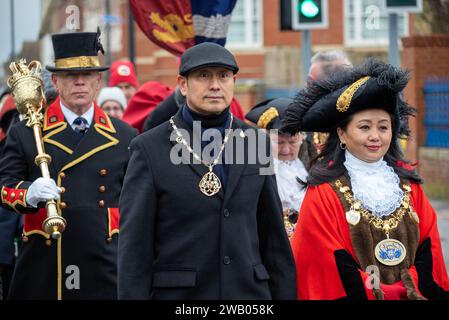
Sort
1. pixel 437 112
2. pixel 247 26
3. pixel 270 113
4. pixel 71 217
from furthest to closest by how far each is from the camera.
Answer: pixel 247 26 → pixel 437 112 → pixel 270 113 → pixel 71 217

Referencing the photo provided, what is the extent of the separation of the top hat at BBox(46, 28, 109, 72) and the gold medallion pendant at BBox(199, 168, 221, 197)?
2.21 meters

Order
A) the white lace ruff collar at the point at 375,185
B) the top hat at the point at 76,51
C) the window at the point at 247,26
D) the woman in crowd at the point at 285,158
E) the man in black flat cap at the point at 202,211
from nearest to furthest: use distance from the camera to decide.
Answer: the man in black flat cap at the point at 202,211
the white lace ruff collar at the point at 375,185
the woman in crowd at the point at 285,158
the top hat at the point at 76,51
the window at the point at 247,26

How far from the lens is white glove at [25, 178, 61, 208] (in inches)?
265

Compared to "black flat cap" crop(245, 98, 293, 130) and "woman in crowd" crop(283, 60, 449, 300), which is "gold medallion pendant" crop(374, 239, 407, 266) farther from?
"black flat cap" crop(245, 98, 293, 130)

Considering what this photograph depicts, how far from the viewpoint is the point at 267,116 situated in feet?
25.3

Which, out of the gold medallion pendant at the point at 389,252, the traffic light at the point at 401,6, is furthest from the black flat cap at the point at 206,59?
the traffic light at the point at 401,6

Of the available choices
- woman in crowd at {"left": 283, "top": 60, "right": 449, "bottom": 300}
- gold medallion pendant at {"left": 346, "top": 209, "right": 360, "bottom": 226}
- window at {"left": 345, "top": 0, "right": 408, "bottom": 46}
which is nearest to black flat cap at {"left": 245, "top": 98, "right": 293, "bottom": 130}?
woman in crowd at {"left": 283, "top": 60, "right": 449, "bottom": 300}

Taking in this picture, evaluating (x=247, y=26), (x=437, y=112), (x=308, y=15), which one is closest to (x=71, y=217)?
(x=308, y=15)

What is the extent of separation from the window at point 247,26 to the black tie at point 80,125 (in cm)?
3173

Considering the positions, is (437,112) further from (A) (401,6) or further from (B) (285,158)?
(B) (285,158)

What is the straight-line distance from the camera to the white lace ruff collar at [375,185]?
232 inches

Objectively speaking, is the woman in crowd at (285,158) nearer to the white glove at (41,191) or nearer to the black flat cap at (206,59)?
the white glove at (41,191)

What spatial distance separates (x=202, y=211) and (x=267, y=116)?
2.37 metres
